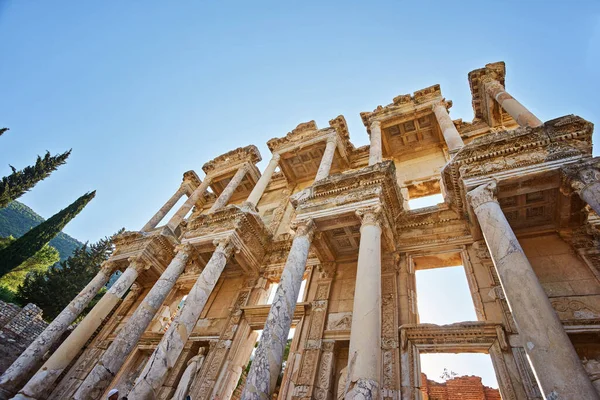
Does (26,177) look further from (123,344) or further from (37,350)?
(123,344)

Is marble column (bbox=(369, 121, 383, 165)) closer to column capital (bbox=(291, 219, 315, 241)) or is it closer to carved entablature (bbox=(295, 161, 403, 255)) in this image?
carved entablature (bbox=(295, 161, 403, 255))

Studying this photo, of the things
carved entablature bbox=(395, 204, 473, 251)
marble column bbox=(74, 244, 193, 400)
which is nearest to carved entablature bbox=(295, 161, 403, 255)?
carved entablature bbox=(395, 204, 473, 251)

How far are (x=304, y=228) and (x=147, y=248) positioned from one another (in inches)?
335

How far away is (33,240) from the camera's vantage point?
22.2 metres

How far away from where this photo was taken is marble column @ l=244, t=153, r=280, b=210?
12.8m

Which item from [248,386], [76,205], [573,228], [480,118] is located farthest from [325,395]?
[76,205]

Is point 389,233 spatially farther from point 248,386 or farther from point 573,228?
point 248,386

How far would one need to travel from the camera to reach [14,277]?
94.0ft

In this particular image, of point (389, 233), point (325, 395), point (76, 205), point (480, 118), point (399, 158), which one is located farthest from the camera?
point (76, 205)

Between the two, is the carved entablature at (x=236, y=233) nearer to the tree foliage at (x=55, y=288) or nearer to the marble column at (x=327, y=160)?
the marble column at (x=327, y=160)

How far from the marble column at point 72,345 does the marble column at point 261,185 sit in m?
5.90

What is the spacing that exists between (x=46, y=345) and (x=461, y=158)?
629 inches

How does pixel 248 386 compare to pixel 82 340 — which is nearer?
pixel 248 386

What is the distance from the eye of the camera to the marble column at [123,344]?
8.23m
